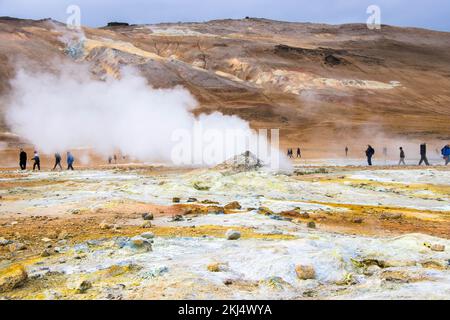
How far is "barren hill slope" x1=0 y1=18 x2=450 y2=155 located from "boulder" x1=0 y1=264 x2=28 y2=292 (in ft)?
172

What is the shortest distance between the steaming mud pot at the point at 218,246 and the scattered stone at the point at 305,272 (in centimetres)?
1

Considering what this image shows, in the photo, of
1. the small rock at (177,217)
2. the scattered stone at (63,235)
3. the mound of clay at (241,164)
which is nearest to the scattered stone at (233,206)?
the small rock at (177,217)

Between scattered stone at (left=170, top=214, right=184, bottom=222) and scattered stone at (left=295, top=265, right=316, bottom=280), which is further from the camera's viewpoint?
scattered stone at (left=170, top=214, right=184, bottom=222)

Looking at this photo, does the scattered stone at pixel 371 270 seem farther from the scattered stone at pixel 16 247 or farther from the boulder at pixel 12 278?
the scattered stone at pixel 16 247

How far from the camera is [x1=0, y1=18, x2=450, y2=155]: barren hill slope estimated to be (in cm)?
7038

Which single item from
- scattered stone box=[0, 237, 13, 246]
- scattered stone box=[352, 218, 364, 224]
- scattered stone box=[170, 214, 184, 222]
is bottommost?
scattered stone box=[352, 218, 364, 224]

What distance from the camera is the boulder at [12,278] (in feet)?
22.2

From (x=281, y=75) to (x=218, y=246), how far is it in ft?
263

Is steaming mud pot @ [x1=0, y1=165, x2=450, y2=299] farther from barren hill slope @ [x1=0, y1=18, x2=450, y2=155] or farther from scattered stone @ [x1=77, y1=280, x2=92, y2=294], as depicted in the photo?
barren hill slope @ [x1=0, y1=18, x2=450, y2=155]

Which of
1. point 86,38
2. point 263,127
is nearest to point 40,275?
point 263,127

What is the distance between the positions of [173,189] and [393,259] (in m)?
11.5

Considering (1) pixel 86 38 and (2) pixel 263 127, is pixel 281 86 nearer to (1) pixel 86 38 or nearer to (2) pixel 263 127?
(2) pixel 263 127

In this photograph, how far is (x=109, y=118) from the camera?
190ft

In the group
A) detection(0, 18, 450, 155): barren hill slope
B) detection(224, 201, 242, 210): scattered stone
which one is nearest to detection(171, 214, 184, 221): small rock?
detection(224, 201, 242, 210): scattered stone
